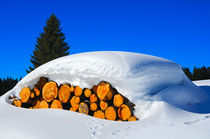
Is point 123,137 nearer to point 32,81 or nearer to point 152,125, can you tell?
point 152,125

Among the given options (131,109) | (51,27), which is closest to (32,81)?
(131,109)

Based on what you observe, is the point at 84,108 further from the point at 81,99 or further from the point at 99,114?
the point at 99,114

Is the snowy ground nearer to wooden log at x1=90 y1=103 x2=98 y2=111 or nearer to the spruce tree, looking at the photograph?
wooden log at x1=90 y1=103 x2=98 y2=111

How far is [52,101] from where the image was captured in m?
3.04

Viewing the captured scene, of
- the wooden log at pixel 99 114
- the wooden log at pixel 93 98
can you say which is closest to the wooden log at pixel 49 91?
the wooden log at pixel 93 98

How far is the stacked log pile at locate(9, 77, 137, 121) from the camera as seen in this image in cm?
231

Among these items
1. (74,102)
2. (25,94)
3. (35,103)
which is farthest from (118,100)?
(25,94)

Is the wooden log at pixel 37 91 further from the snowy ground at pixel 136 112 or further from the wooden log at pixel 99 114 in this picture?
the wooden log at pixel 99 114

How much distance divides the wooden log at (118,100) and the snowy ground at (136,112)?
94 mm

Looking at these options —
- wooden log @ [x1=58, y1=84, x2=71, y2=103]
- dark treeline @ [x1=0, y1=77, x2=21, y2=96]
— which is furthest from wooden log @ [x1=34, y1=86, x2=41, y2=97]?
dark treeline @ [x1=0, y1=77, x2=21, y2=96]

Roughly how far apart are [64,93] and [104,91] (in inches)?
32.1

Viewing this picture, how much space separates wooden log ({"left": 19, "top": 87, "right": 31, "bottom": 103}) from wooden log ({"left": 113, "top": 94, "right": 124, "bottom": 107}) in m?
1.90

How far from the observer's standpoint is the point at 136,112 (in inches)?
84.4

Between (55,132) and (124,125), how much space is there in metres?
0.76
